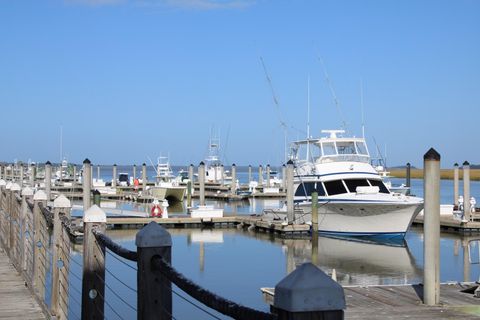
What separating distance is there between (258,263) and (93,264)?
20.5 meters

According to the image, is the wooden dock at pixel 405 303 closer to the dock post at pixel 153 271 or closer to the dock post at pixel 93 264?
the dock post at pixel 93 264

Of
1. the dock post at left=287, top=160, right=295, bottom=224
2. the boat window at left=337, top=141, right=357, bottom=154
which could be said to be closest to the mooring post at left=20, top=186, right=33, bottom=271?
the dock post at left=287, top=160, right=295, bottom=224

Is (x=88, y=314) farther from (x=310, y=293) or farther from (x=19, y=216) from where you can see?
(x=19, y=216)

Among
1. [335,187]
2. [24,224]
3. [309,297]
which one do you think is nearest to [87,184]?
[335,187]

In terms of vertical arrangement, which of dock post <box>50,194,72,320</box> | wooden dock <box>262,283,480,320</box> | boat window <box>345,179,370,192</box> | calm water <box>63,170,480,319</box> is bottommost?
calm water <box>63,170,480,319</box>

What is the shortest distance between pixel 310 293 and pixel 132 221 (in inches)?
1334

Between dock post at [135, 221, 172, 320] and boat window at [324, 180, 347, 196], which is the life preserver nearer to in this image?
boat window at [324, 180, 347, 196]

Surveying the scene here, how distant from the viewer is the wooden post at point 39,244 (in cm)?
875

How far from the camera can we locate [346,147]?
3531 cm

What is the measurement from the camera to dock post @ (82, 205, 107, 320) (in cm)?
554

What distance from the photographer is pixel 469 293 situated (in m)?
13.2

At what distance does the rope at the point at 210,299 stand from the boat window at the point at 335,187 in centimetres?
2893

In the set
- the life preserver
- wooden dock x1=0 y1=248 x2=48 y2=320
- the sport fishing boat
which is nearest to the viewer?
wooden dock x1=0 y1=248 x2=48 y2=320

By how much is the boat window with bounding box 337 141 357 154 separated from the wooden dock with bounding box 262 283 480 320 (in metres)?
21.2
